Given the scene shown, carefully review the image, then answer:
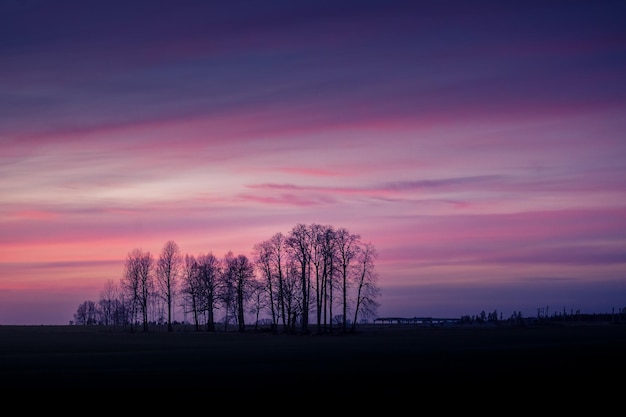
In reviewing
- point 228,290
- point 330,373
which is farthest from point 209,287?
point 330,373

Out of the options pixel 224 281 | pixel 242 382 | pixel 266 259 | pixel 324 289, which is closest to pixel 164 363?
pixel 242 382

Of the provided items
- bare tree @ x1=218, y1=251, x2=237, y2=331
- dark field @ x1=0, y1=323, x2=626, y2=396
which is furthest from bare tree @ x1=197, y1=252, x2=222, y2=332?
dark field @ x1=0, y1=323, x2=626, y2=396

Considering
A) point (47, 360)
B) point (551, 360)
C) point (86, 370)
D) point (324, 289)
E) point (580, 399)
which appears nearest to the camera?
point (580, 399)

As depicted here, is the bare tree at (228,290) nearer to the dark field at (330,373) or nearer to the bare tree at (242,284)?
the bare tree at (242,284)

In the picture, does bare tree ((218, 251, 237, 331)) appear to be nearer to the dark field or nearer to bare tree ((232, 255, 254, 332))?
bare tree ((232, 255, 254, 332))

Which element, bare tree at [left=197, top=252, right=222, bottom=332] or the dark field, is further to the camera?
bare tree at [left=197, top=252, right=222, bottom=332]

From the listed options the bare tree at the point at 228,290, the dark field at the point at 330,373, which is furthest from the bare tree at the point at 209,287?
the dark field at the point at 330,373

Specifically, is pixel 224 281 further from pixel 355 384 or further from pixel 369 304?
pixel 355 384

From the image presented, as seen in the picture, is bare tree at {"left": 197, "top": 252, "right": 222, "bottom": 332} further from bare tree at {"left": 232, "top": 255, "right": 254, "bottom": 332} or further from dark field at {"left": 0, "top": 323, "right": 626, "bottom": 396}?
dark field at {"left": 0, "top": 323, "right": 626, "bottom": 396}

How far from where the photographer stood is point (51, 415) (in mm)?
23906

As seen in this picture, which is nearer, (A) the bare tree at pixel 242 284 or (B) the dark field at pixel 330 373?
(B) the dark field at pixel 330 373

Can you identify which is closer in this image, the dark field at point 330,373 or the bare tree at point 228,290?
the dark field at point 330,373

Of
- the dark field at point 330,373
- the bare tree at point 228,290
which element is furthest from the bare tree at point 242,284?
the dark field at point 330,373

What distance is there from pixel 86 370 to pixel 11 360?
468 inches
